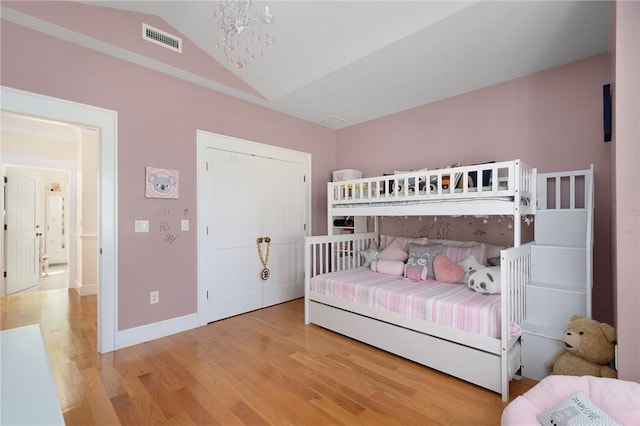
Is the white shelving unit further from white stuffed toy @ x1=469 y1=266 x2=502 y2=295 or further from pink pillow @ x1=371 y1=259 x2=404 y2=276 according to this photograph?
pink pillow @ x1=371 y1=259 x2=404 y2=276

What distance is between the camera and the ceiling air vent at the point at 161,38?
2592 millimetres

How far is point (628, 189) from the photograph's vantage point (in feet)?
4.54

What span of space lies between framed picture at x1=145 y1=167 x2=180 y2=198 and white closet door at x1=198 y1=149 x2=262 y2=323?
32 cm

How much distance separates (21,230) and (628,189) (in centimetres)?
681

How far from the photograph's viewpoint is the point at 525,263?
228 centimetres

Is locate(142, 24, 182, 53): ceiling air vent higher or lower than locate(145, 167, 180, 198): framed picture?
higher

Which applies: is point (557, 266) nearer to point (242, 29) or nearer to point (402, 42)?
point (402, 42)

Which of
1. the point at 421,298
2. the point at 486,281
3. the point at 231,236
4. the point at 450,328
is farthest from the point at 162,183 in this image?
the point at 486,281

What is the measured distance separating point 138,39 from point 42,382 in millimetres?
2755

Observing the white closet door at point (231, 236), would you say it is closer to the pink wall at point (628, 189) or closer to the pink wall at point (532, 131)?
the pink wall at point (532, 131)

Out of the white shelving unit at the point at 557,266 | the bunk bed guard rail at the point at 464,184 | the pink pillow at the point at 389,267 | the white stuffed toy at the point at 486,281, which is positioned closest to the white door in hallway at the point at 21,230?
the bunk bed guard rail at the point at 464,184

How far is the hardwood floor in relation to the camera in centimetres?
166

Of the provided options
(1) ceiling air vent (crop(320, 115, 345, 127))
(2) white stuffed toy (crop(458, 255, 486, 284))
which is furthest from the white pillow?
(1) ceiling air vent (crop(320, 115, 345, 127))

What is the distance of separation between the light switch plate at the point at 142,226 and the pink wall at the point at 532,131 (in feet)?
9.67
